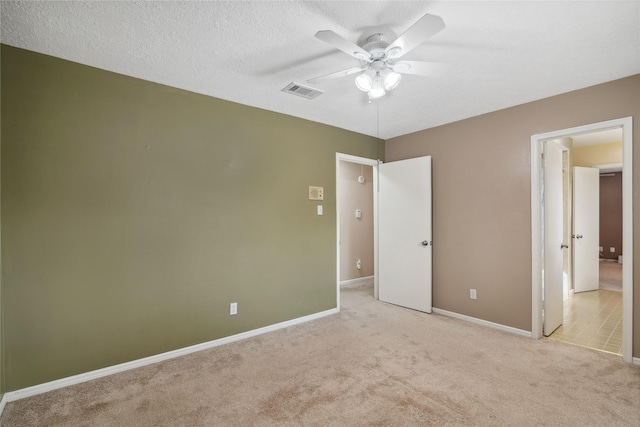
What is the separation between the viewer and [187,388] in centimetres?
223

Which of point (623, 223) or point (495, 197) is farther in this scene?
point (495, 197)

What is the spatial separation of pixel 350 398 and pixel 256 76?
2.71 meters

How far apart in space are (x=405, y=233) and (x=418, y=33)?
2971 mm

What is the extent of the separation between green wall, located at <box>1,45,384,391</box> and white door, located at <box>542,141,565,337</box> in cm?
273

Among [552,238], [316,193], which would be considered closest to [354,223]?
[316,193]

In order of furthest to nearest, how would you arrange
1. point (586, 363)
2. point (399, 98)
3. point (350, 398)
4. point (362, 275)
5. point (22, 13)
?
1. point (362, 275)
2. point (399, 98)
3. point (586, 363)
4. point (350, 398)
5. point (22, 13)

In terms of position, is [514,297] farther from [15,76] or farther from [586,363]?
[15,76]

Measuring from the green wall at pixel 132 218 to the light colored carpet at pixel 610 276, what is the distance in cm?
554

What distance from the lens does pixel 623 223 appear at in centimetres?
Result: 258

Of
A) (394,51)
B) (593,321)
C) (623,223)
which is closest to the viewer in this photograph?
(394,51)

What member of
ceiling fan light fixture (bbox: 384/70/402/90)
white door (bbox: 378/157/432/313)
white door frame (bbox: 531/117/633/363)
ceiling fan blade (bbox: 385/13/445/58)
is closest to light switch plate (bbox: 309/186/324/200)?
white door (bbox: 378/157/432/313)

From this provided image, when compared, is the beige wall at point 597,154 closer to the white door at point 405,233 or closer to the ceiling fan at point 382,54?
the white door at point 405,233

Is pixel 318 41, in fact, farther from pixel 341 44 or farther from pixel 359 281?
pixel 359 281

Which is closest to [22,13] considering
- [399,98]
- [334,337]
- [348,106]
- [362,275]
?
[348,106]
